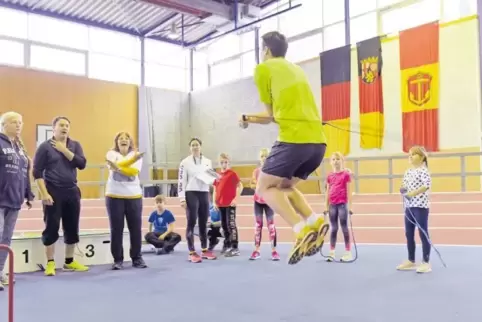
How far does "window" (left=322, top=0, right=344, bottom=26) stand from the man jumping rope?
34.9 feet

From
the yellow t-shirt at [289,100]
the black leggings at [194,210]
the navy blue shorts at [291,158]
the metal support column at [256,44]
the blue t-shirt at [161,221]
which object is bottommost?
the blue t-shirt at [161,221]

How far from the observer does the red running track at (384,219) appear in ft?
22.3

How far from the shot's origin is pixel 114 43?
1562 centimetres

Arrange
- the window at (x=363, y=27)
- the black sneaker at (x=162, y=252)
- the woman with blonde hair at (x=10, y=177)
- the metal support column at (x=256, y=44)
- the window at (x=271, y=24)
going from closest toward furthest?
the woman with blonde hair at (x=10, y=177)
the black sneaker at (x=162, y=252)
the window at (x=363, y=27)
the window at (x=271, y=24)
the metal support column at (x=256, y=44)

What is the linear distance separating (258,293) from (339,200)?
2.00 metres

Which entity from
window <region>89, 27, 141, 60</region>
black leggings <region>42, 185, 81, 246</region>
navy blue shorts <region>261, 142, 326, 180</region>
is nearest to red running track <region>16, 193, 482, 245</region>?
black leggings <region>42, 185, 81, 246</region>

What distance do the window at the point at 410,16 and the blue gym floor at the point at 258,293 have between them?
7283mm

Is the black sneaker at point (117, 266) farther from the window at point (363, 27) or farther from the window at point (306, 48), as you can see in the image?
the window at point (306, 48)

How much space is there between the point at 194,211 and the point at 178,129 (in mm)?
11009

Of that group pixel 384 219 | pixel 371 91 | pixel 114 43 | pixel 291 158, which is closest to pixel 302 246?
pixel 291 158

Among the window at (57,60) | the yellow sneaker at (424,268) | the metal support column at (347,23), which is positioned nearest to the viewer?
the yellow sneaker at (424,268)

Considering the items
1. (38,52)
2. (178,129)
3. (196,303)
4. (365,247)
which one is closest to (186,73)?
(178,129)

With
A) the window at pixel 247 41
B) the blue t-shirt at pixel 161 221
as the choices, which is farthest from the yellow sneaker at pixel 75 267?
the window at pixel 247 41

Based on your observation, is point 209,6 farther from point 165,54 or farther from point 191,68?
point 191,68
